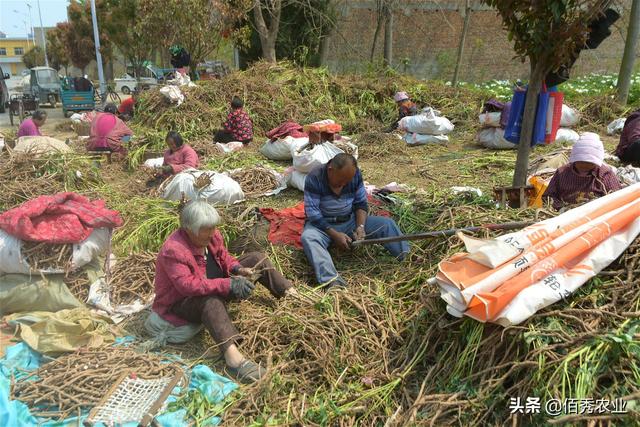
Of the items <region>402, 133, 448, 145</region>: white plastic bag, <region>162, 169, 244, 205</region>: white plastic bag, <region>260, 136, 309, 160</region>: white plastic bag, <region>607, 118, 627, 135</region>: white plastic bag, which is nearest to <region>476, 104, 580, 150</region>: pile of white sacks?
<region>402, 133, 448, 145</region>: white plastic bag

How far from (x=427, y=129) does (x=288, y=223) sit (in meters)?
4.23

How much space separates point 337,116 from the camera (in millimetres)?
10008

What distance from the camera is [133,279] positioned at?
3693 millimetres

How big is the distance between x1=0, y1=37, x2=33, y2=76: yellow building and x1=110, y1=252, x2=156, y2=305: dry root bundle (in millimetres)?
65456

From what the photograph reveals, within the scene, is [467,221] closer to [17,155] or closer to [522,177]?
[522,177]

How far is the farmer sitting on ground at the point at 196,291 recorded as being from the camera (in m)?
2.75

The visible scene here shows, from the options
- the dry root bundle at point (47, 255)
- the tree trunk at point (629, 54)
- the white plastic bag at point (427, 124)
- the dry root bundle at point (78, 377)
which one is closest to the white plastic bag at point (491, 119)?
the white plastic bag at point (427, 124)

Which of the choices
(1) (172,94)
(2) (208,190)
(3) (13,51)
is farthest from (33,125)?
(3) (13,51)

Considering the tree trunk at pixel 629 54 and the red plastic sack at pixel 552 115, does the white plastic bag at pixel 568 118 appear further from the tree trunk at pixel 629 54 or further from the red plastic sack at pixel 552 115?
the red plastic sack at pixel 552 115

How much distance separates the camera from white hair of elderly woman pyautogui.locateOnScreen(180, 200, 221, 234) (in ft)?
9.05

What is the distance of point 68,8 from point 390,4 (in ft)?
70.6

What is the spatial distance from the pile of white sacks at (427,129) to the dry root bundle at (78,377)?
6.02m

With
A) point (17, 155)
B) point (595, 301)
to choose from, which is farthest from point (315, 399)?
point (17, 155)

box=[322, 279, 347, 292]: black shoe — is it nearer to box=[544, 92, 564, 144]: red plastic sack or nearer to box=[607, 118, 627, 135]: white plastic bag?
box=[544, 92, 564, 144]: red plastic sack
